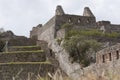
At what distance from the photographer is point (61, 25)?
143 ft

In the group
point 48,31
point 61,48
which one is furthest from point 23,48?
point 48,31

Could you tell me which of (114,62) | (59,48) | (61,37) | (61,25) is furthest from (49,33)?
(114,62)

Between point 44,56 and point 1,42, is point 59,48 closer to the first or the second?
point 44,56

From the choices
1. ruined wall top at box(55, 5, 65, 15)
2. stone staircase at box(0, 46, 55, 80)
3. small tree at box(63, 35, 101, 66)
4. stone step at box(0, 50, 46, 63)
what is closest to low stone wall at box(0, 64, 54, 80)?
stone staircase at box(0, 46, 55, 80)

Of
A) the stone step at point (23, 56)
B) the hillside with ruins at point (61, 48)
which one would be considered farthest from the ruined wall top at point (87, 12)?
the stone step at point (23, 56)

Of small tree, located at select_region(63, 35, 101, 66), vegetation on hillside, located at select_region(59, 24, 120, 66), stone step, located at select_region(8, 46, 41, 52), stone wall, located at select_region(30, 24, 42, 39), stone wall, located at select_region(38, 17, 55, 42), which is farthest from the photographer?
stone wall, located at select_region(30, 24, 42, 39)

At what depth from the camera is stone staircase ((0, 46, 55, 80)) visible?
105 feet

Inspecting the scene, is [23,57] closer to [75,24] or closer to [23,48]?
[23,48]

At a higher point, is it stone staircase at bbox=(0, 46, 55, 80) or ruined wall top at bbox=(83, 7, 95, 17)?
ruined wall top at bbox=(83, 7, 95, 17)

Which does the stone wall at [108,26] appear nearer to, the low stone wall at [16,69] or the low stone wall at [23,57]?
the low stone wall at [23,57]

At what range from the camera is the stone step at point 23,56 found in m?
35.2

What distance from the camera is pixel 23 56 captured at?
35.5 meters

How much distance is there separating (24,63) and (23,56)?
2.86 meters

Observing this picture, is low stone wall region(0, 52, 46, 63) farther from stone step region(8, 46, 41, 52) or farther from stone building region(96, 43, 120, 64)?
stone building region(96, 43, 120, 64)
